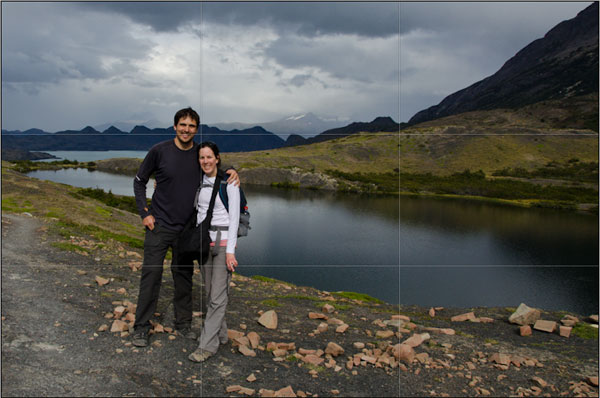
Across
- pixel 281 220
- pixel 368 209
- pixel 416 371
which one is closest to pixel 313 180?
pixel 368 209

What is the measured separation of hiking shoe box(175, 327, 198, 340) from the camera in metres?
6.59

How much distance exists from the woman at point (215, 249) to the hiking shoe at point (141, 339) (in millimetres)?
774

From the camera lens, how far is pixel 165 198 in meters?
6.13

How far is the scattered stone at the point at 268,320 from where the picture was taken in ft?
26.9

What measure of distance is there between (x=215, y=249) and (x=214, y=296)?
729mm

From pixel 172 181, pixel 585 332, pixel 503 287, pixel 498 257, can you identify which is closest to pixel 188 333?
pixel 172 181

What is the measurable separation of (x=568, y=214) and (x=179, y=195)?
294ft

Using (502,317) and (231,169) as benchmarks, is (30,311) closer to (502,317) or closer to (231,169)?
(231,169)

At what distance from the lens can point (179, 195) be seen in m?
6.11

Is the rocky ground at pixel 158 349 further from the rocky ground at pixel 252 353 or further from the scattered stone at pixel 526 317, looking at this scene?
the scattered stone at pixel 526 317

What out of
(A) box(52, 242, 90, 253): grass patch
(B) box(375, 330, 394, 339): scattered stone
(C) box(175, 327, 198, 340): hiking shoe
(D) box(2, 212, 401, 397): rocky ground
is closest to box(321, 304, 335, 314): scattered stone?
(D) box(2, 212, 401, 397): rocky ground

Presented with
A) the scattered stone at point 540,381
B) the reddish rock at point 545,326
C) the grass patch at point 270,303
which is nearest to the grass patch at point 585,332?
the reddish rock at point 545,326

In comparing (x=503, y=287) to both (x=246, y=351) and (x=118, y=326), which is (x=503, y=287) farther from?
(x=118, y=326)

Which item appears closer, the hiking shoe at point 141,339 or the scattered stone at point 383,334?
the hiking shoe at point 141,339
